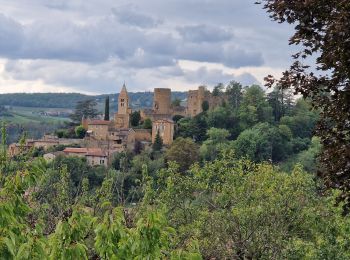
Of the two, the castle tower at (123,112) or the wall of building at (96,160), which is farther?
the castle tower at (123,112)

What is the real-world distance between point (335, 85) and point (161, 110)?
85.3 m

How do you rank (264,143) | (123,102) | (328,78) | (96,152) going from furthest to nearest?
(123,102) → (96,152) → (264,143) → (328,78)

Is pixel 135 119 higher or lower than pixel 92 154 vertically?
higher

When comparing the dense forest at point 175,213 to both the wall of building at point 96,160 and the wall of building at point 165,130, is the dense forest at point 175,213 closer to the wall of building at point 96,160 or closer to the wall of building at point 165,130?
the wall of building at point 96,160

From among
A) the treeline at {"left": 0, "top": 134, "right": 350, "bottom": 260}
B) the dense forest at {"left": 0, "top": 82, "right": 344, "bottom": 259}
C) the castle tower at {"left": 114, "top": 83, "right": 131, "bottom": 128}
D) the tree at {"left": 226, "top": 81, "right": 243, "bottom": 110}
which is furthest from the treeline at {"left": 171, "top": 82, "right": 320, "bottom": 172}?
the treeline at {"left": 0, "top": 134, "right": 350, "bottom": 260}

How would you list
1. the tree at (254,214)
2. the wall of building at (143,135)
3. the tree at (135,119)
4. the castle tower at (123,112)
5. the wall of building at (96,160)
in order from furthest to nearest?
the tree at (135,119)
the castle tower at (123,112)
the wall of building at (143,135)
the wall of building at (96,160)
the tree at (254,214)

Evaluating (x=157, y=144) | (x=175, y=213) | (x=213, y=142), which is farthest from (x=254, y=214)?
(x=157, y=144)

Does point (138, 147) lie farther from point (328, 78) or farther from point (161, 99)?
point (328, 78)

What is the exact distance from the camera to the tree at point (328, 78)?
7.34 metres

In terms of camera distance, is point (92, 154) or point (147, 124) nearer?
point (92, 154)

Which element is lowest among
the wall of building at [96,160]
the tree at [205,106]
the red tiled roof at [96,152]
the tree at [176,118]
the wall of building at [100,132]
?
the wall of building at [96,160]

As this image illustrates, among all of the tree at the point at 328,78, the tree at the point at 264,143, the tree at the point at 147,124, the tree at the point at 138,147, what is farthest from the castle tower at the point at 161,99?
the tree at the point at 328,78

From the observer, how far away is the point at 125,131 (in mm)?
86250

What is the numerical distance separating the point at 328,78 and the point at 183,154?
61.7 metres
